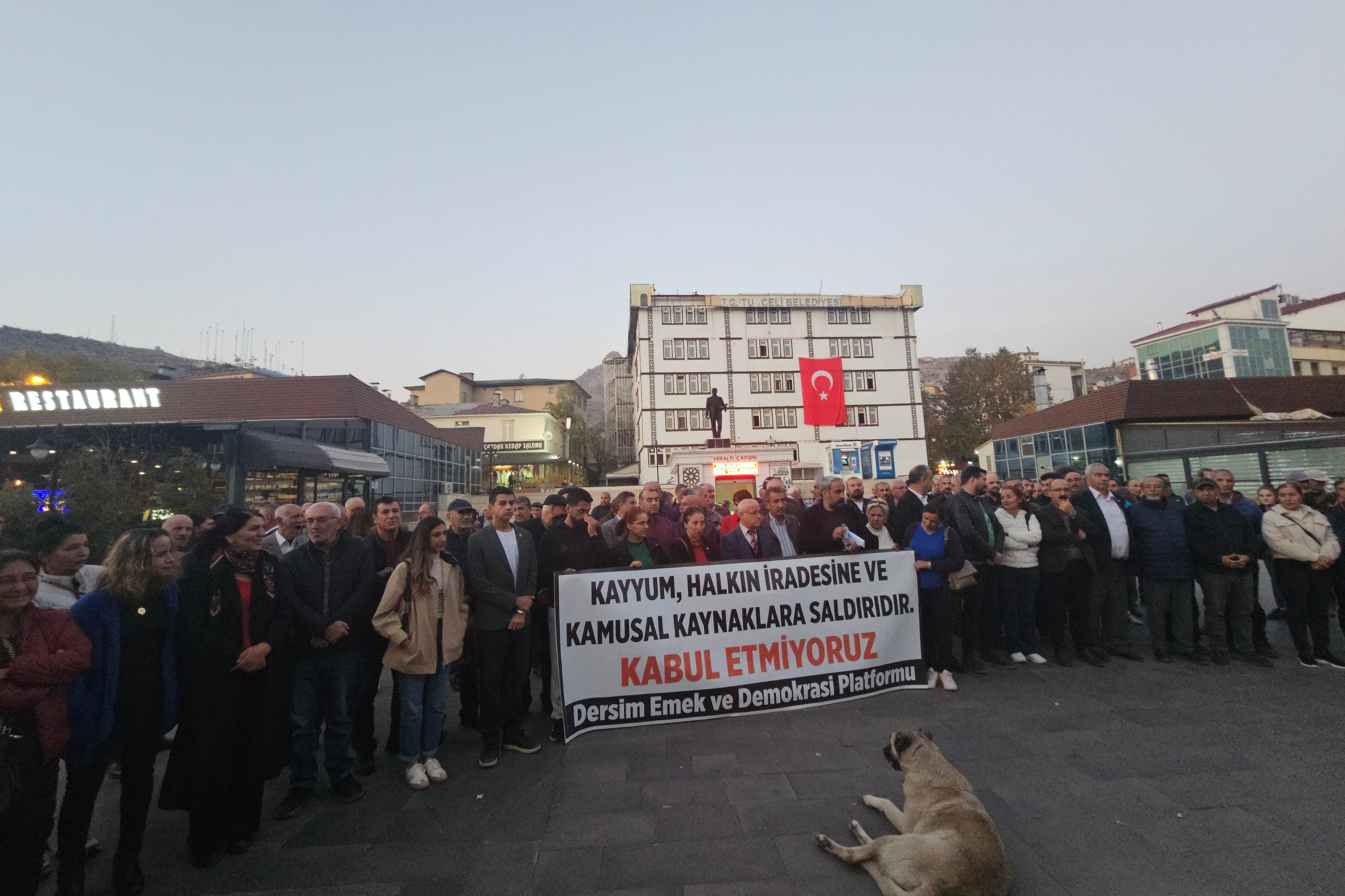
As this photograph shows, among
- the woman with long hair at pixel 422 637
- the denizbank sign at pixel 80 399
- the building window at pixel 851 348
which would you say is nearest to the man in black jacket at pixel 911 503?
the woman with long hair at pixel 422 637

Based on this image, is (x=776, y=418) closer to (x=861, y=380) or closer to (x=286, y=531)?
(x=861, y=380)

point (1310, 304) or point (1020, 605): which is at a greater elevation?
point (1310, 304)

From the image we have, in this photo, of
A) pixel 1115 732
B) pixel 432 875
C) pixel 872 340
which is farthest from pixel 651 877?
pixel 872 340

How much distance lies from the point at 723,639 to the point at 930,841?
2.32 metres

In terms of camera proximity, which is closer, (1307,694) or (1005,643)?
(1307,694)

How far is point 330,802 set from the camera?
371 cm

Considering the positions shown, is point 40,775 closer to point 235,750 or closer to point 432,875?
point 235,750

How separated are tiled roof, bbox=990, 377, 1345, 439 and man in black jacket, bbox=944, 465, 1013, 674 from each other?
2233 centimetres

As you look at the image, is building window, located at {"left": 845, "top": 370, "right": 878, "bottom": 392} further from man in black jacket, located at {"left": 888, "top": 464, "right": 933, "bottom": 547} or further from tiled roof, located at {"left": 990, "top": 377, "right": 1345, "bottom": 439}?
man in black jacket, located at {"left": 888, "top": 464, "right": 933, "bottom": 547}

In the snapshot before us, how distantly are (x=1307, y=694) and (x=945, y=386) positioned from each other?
2093 inches

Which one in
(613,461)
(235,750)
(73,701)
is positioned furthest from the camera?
(613,461)

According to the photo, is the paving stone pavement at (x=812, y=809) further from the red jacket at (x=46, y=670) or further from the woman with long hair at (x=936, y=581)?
the red jacket at (x=46, y=670)

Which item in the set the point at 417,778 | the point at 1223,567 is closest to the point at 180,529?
the point at 417,778

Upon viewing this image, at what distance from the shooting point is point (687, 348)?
152ft
